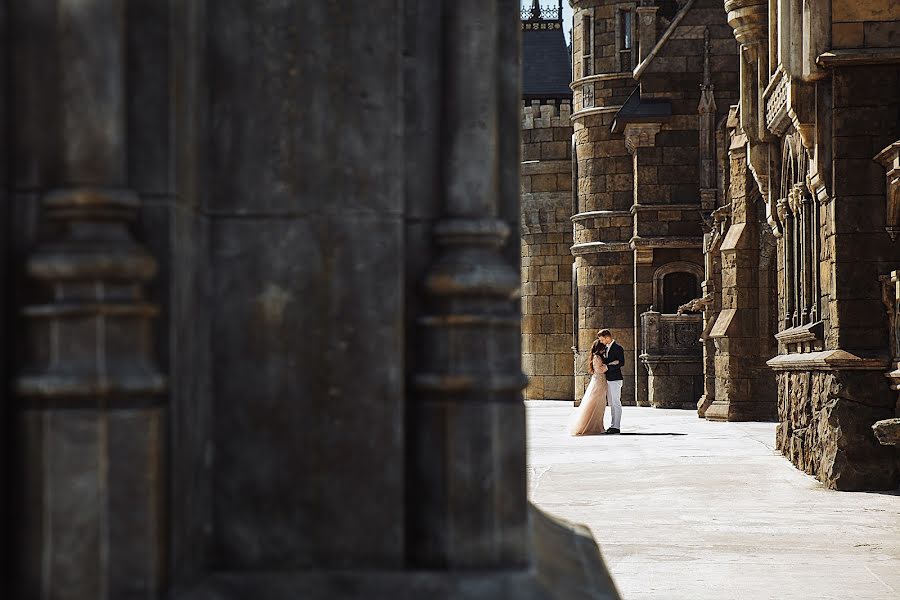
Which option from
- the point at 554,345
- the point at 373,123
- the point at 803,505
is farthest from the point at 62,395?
the point at 554,345

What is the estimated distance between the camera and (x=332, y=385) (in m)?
2.88

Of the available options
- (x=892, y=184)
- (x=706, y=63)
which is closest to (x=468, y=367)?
(x=892, y=184)

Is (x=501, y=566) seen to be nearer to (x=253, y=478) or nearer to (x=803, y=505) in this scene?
(x=253, y=478)

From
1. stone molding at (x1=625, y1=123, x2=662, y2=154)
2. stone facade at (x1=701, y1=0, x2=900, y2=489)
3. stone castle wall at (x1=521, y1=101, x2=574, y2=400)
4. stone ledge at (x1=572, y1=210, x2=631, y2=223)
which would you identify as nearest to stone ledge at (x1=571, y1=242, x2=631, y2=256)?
stone ledge at (x1=572, y1=210, x2=631, y2=223)

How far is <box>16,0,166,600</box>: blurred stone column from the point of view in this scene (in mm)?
2551

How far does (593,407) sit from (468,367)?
16360 mm

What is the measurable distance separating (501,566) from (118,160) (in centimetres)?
114

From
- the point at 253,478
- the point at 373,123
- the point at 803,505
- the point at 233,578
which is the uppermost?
the point at 373,123

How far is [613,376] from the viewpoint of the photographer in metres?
19.3

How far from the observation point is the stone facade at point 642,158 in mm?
29891

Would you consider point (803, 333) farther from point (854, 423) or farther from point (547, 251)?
point (547, 251)

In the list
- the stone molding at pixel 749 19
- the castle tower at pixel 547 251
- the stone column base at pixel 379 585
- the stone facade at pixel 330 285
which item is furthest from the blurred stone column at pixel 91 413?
the castle tower at pixel 547 251

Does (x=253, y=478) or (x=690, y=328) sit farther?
(x=690, y=328)

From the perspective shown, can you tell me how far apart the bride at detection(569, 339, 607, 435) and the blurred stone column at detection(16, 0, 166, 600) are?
16.5m
